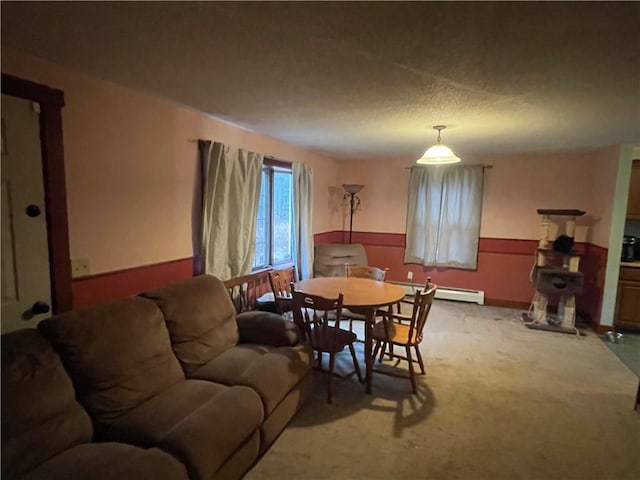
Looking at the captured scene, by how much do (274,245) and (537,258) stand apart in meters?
3.44

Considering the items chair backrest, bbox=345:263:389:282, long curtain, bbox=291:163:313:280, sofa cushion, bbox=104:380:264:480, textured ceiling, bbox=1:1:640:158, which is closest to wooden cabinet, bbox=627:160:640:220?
textured ceiling, bbox=1:1:640:158

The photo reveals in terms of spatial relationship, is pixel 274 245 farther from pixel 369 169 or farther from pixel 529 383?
pixel 529 383

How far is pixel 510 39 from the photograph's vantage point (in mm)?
1550

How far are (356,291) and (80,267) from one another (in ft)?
6.76

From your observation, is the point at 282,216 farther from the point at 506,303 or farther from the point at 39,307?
the point at 506,303

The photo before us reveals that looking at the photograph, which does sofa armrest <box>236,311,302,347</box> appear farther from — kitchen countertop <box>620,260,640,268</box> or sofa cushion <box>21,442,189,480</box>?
kitchen countertop <box>620,260,640,268</box>

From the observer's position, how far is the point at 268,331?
8.90ft

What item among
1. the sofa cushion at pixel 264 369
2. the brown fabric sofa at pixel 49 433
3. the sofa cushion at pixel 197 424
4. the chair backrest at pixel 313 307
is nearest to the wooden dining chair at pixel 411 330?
the chair backrest at pixel 313 307

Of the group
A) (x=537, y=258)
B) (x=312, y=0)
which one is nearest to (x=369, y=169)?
(x=537, y=258)

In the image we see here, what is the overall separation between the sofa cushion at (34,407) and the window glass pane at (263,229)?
259cm

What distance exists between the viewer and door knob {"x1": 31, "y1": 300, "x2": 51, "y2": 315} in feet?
6.42

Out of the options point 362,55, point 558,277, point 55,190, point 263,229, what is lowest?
point 558,277

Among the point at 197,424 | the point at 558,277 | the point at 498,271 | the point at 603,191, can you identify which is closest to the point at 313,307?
the point at 197,424

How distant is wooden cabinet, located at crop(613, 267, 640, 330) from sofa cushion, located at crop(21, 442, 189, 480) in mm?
5118
